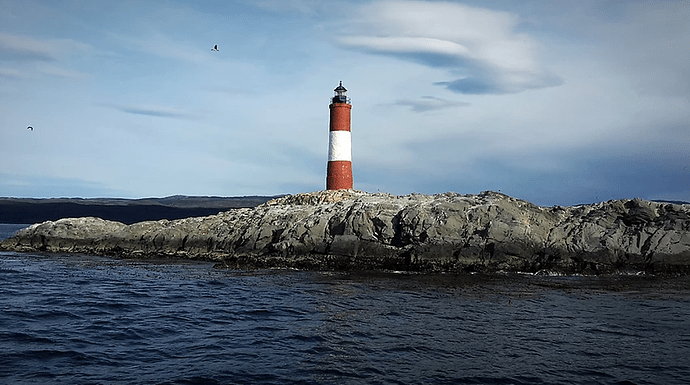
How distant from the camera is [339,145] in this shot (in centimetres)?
4003

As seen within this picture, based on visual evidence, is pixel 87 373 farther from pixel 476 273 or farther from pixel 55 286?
pixel 476 273

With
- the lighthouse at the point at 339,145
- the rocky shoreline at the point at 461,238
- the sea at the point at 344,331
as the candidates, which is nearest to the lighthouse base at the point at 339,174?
the lighthouse at the point at 339,145

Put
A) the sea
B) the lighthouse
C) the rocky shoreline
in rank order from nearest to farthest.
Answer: the sea
the rocky shoreline
the lighthouse

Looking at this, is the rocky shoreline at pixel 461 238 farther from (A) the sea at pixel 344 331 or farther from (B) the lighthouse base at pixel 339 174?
(B) the lighthouse base at pixel 339 174

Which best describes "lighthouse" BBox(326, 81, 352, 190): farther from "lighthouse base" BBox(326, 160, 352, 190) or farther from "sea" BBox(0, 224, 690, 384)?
"sea" BBox(0, 224, 690, 384)

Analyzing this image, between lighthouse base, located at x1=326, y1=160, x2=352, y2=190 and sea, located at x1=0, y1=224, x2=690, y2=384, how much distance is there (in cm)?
2014

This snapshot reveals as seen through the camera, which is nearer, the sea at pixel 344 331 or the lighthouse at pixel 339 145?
the sea at pixel 344 331

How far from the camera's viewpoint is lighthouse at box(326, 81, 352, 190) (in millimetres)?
40031

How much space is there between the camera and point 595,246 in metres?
23.9

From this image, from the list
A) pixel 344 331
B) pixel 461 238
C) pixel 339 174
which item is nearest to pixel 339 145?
pixel 339 174

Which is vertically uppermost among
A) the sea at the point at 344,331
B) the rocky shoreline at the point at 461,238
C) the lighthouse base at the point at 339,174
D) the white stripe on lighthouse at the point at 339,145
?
the white stripe on lighthouse at the point at 339,145

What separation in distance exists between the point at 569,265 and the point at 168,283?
16.0 meters

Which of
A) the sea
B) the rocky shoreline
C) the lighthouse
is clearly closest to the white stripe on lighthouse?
the lighthouse

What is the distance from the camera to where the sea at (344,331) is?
9.16 metres
